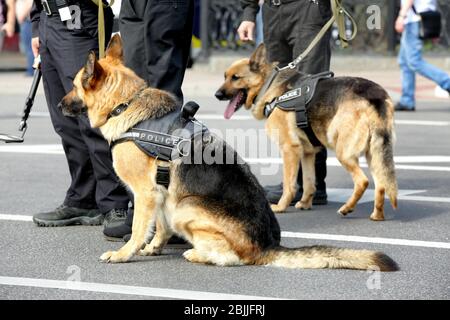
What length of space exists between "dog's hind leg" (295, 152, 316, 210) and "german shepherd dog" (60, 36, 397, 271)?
190 cm

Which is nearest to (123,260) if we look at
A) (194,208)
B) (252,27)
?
(194,208)

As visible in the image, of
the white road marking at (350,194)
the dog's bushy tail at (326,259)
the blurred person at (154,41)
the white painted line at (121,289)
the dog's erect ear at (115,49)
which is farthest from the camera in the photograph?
the white road marking at (350,194)

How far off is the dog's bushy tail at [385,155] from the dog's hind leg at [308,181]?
0.65 meters

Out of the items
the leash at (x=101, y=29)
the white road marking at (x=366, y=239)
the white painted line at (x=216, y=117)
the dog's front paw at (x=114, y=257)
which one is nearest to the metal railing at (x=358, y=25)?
the white painted line at (x=216, y=117)

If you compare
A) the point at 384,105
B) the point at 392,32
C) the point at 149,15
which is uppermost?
the point at 149,15

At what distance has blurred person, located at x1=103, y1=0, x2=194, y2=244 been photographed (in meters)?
6.50

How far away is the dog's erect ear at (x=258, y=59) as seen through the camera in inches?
310

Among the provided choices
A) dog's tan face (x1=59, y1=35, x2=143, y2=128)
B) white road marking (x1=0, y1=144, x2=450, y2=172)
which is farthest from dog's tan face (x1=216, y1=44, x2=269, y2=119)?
dog's tan face (x1=59, y1=35, x2=143, y2=128)

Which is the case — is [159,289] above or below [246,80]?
below

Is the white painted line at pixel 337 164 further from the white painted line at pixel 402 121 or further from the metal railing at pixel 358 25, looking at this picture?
the metal railing at pixel 358 25

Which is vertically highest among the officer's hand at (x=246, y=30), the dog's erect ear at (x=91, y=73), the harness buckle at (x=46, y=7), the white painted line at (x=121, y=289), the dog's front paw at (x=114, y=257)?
the harness buckle at (x=46, y=7)

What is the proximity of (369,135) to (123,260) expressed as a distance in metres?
2.24
